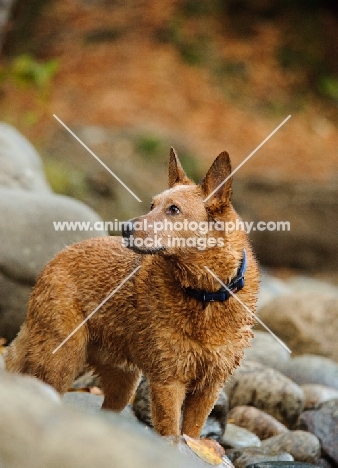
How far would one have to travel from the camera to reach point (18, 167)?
10.5m

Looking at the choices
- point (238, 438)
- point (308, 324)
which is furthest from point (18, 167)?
point (238, 438)

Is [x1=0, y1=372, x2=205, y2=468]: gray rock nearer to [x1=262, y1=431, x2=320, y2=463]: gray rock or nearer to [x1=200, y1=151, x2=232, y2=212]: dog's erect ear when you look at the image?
[x1=200, y1=151, x2=232, y2=212]: dog's erect ear

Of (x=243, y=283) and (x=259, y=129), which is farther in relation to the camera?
(x=259, y=129)

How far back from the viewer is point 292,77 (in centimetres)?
1970

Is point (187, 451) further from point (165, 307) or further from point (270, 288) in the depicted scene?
point (270, 288)

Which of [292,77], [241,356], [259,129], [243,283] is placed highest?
[292,77]

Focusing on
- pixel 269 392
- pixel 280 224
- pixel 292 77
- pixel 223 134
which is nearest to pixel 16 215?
pixel 269 392

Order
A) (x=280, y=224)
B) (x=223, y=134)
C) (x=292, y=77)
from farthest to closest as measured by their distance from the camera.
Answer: (x=292, y=77) → (x=223, y=134) → (x=280, y=224)

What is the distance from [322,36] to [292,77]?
155cm

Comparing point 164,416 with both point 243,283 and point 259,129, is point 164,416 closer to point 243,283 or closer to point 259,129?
point 243,283

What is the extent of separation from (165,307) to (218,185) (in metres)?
0.93

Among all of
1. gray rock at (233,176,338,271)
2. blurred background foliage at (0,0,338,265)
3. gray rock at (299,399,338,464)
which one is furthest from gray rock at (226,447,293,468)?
gray rock at (233,176,338,271)

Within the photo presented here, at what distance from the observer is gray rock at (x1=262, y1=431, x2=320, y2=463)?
21.4ft

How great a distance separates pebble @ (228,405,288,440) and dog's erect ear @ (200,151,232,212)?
262cm
